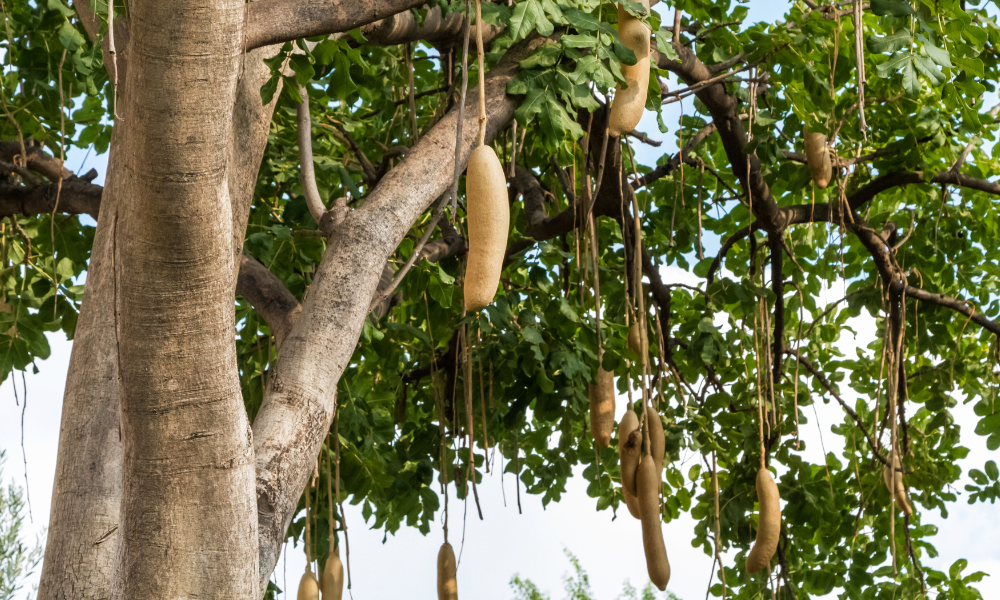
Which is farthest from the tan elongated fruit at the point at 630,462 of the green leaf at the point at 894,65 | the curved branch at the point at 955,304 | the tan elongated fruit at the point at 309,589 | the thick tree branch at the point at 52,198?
the curved branch at the point at 955,304

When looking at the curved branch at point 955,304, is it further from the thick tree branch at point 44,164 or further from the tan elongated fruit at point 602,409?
the thick tree branch at point 44,164

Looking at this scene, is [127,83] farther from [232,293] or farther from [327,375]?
[327,375]

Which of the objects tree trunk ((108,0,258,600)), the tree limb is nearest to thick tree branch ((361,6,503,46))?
the tree limb

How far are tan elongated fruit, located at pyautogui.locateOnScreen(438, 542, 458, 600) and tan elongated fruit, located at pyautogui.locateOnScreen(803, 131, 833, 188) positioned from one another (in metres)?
1.68

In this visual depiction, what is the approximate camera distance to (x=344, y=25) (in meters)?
1.56

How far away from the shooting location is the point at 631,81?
59.5 inches

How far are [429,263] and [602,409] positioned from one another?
0.76 meters

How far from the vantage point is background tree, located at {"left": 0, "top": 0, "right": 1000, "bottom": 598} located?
1.06 metres

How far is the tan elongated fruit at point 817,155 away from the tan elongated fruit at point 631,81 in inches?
53.3

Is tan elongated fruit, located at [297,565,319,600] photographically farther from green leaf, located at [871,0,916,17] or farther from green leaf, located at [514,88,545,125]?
green leaf, located at [871,0,916,17]

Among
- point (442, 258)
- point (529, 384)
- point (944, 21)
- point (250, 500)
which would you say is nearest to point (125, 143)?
point (250, 500)

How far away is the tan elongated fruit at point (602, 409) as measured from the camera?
2104mm

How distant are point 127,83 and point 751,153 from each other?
221 centimetres

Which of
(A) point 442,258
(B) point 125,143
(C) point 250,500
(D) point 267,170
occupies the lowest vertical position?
(C) point 250,500
